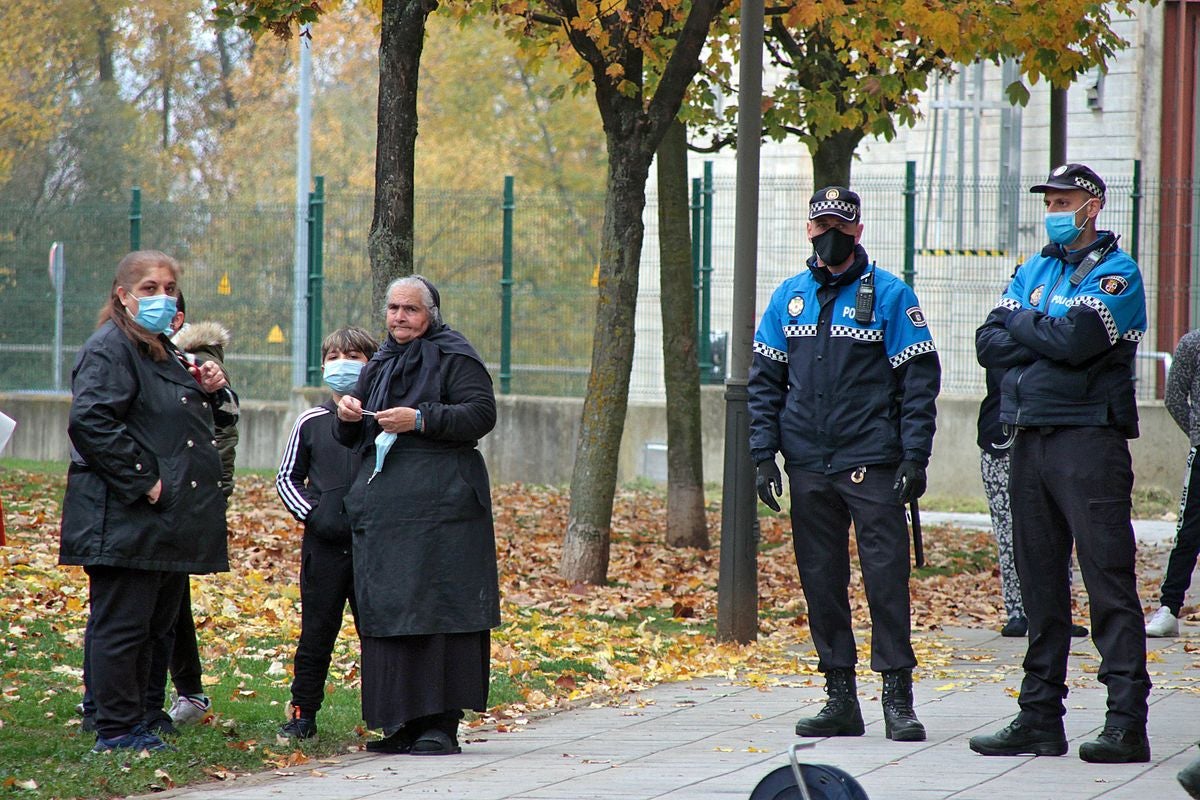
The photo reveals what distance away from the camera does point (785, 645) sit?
988cm

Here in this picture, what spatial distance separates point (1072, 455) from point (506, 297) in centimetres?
1525

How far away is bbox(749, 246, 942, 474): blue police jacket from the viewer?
679 cm

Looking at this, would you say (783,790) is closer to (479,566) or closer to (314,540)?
(479,566)

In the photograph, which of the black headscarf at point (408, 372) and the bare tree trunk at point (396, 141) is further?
the bare tree trunk at point (396, 141)

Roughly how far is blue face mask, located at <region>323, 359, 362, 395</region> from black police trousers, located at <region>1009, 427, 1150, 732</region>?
272 cm

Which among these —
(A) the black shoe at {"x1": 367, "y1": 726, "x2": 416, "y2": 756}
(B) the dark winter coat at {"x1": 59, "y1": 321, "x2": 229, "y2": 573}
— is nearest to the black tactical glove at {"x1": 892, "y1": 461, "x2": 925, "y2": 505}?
(A) the black shoe at {"x1": 367, "y1": 726, "x2": 416, "y2": 756}

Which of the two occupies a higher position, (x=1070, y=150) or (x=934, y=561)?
(x=1070, y=150)

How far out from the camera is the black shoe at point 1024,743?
641 centimetres

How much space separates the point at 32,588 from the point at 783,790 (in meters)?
7.24

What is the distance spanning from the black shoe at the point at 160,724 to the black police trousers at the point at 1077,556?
11.1 ft

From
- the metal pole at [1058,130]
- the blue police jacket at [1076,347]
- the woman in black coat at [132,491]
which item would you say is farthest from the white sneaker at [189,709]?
the metal pole at [1058,130]

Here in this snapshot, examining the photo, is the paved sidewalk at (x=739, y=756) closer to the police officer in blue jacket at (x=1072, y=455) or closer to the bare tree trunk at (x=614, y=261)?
the police officer in blue jacket at (x=1072, y=455)

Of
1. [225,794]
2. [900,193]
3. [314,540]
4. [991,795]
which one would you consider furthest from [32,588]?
[900,193]

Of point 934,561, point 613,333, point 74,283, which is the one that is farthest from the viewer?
point 74,283
